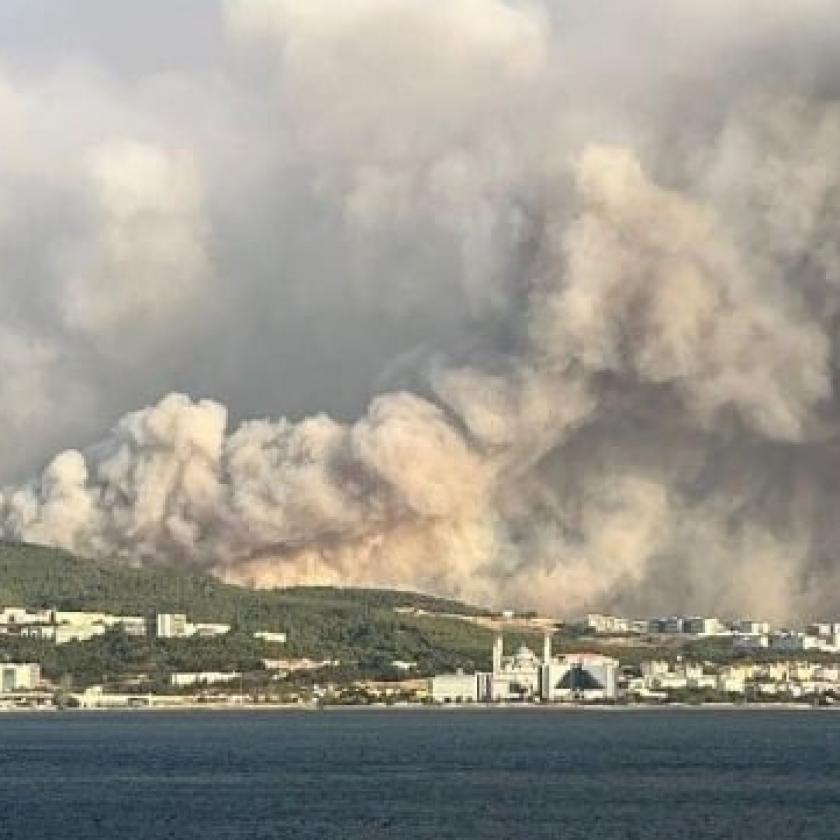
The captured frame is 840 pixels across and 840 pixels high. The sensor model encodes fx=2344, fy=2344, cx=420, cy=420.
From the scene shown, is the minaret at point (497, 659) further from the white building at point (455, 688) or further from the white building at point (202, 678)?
the white building at point (202, 678)

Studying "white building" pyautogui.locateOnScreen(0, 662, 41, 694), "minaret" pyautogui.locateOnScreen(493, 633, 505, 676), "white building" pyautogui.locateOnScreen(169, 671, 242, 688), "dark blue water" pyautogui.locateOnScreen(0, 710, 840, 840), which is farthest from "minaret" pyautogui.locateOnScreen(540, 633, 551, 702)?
"white building" pyautogui.locateOnScreen(0, 662, 41, 694)

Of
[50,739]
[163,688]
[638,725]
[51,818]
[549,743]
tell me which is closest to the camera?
[51,818]

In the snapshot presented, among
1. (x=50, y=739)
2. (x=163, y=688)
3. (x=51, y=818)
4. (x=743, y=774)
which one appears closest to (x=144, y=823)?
(x=51, y=818)

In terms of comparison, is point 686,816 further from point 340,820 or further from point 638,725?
point 638,725

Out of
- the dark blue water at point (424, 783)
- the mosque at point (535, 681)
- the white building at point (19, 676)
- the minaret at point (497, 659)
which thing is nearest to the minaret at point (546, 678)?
the mosque at point (535, 681)

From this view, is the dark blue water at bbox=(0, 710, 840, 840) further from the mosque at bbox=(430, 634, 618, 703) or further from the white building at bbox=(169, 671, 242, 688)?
the mosque at bbox=(430, 634, 618, 703)
